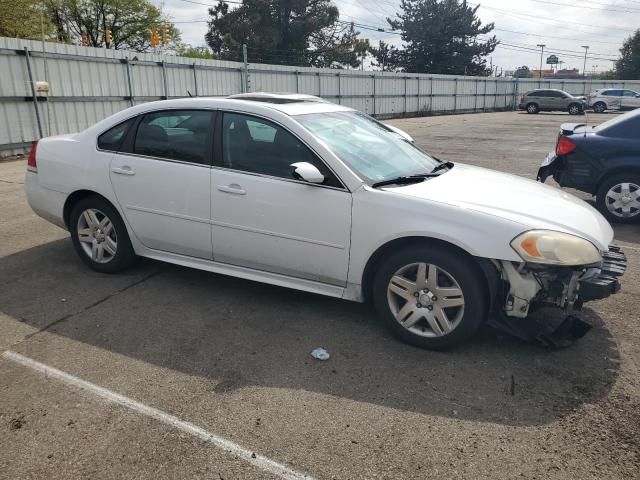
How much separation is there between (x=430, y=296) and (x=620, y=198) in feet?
15.6

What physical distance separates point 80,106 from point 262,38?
116 feet

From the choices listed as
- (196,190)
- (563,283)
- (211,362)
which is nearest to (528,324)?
(563,283)

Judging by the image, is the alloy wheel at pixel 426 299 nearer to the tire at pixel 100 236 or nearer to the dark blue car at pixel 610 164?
the tire at pixel 100 236

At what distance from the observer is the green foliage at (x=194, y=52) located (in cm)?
5297

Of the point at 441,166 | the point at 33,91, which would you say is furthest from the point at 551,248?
the point at 33,91

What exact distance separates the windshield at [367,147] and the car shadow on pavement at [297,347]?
1106 mm

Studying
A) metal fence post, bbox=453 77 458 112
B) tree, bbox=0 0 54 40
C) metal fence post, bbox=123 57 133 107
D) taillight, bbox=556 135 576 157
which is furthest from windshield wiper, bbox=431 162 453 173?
metal fence post, bbox=453 77 458 112

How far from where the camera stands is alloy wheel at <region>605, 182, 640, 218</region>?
22.5ft

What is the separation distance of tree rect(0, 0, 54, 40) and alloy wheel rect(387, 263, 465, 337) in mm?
25119

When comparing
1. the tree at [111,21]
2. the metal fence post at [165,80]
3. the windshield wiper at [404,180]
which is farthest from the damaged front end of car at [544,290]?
the tree at [111,21]

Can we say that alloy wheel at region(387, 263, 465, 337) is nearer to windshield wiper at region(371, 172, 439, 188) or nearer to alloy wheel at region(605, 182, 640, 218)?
windshield wiper at region(371, 172, 439, 188)

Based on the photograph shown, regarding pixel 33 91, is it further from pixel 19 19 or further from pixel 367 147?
pixel 19 19

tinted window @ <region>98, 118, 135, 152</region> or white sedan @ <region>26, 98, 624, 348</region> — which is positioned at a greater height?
tinted window @ <region>98, 118, 135, 152</region>

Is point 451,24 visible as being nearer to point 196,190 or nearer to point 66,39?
point 66,39
